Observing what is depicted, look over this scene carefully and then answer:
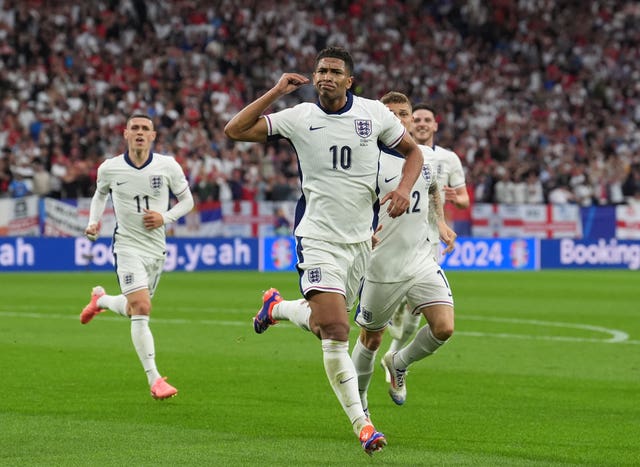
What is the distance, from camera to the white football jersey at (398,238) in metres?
8.48

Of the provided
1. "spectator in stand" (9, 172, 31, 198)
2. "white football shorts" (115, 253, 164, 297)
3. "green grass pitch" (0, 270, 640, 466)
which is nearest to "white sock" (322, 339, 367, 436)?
"green grass pitch" (0, 270, 640, 466)

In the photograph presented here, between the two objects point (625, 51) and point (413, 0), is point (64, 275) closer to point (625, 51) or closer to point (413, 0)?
point (413, 0)

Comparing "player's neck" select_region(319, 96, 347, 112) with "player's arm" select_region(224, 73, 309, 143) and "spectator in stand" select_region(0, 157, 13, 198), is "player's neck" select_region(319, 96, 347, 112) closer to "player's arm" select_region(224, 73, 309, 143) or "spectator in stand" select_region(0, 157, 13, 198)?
"player's arm" select_region(224, 73, 309, 143)

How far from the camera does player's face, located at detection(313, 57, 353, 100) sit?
292 inches

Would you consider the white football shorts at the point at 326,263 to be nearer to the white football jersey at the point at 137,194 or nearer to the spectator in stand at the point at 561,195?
the white football jersey at the point at 137,194

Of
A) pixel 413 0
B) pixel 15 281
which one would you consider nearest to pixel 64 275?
pixel 15 281

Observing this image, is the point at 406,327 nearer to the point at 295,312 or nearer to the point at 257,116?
the point at 295,312

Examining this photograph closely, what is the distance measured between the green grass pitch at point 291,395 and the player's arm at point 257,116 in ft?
6.11

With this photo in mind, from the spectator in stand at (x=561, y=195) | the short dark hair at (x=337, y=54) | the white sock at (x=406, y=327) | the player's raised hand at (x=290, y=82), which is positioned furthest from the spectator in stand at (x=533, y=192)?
the player's raised hand at (x=290, y=82)

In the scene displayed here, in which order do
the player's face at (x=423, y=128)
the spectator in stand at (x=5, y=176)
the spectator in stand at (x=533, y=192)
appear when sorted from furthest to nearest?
the spectator in stand at (x=533, y=192), the spectator in stand at (x=5, y=176), the player's face at (x=423, y=128)

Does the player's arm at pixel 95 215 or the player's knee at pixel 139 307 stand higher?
the player's arm at pixel 95 215

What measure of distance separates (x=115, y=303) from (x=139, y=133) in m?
1.83

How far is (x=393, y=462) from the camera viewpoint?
688cm

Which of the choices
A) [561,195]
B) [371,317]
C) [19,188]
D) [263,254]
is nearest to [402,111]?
[371,317]
